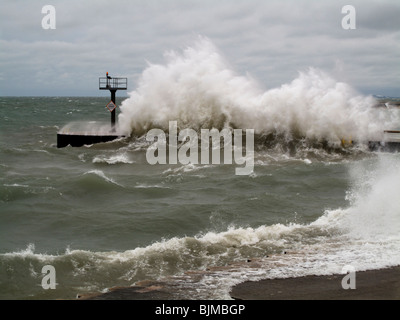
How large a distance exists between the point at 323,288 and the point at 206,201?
21.1 ft

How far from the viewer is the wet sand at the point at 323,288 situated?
652cm

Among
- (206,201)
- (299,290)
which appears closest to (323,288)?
(299,290)

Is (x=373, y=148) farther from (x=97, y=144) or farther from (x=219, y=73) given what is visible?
(x=97, y=144)

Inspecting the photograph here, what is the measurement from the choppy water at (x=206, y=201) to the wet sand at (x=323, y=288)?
12.3 inches

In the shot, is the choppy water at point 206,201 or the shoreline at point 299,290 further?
the choppy water at point 206,201

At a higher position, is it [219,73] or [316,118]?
[219,73]

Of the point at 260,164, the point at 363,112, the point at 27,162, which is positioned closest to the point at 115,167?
the point at 27,162

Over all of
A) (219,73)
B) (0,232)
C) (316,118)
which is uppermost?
(219,73)

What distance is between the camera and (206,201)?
13.1 meters

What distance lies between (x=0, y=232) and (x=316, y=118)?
14741 millimetres

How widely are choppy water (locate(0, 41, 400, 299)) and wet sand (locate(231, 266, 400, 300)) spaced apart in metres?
0.31

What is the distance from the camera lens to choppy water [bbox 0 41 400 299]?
820 centimetres

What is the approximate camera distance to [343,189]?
14344mm

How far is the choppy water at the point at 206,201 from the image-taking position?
26.9 ft
